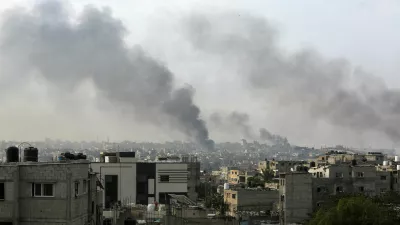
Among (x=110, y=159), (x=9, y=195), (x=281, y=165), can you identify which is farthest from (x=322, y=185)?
(x=281, y=165)

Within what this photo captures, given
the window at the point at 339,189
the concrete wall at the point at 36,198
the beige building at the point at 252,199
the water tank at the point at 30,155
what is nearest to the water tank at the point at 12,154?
the water tank at the point at 30,155

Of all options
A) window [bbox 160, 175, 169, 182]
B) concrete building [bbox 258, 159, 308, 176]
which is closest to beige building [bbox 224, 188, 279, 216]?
window [bbox 160, 175, 169, 182]

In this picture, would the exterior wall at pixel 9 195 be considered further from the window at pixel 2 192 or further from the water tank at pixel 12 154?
the water tank at pixel 12 154

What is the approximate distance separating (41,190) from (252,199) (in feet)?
133

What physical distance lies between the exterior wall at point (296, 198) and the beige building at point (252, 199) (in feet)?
32.6

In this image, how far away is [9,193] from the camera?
15.5 meters

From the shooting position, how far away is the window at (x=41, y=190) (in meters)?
15.7

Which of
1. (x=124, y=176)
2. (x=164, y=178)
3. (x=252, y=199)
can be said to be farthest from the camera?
(x=164, y=178)

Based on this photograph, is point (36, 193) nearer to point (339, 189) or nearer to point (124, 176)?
point (339, 189)

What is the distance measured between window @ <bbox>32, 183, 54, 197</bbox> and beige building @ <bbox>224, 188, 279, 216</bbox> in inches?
1530

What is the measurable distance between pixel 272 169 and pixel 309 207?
52324mm

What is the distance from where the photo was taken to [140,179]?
2185 inches

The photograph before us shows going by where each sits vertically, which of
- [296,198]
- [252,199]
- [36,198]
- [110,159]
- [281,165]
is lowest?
[252,199]

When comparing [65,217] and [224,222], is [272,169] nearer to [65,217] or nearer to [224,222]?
[224,222]
